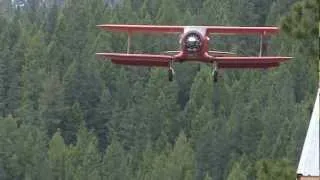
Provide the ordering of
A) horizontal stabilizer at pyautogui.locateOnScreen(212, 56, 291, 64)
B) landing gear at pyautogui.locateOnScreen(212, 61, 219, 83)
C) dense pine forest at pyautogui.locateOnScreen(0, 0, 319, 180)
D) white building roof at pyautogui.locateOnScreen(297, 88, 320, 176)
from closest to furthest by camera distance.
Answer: white building roof at pyautogui.locateOnScreen(297, 88, 320, 176)
landing gear at pyautogui.locateOnScreen(212, 61, 219, 83)
horizontal stabilizer at pyautogui.locateOnScreen(212, 56, 291, 64)
dense pine forest at pyautogui.locateOnScreen(0, 0, 319, 180)

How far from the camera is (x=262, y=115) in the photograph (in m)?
113

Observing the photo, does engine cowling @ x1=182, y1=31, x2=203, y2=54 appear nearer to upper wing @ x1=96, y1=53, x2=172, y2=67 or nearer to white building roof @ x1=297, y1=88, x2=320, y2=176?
upper wing @ x1=96, y1=53, x2=172, y2=67

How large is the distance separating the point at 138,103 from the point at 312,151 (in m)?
108

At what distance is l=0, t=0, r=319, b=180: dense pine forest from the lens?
348 feet

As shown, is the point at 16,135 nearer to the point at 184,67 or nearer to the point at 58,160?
the point at 58,160

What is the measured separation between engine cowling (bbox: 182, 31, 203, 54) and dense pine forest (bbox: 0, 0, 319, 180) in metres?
59.3

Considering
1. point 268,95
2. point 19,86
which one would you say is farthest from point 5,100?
point 268,95

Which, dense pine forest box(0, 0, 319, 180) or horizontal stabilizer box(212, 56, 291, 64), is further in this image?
dense pine forest box(0, 0, 319, 180)

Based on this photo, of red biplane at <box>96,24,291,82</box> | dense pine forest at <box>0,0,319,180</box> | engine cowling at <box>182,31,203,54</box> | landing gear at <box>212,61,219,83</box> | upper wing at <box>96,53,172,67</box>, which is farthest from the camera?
dense pine forest at <box>0,0,319,180</box>

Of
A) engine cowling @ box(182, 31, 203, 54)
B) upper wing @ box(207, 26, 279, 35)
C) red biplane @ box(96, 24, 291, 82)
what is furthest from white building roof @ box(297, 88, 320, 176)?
upper wing @ box(207, 26, 279, 35)

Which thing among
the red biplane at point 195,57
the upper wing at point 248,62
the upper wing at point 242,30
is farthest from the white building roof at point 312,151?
the upper wing at point 242,30

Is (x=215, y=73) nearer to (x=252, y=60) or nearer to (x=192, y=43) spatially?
(x=192, y=43)

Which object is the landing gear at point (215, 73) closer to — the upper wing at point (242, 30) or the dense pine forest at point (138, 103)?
the upper wing at point (242, 30)

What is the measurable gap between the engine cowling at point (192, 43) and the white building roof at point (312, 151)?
1304cm
